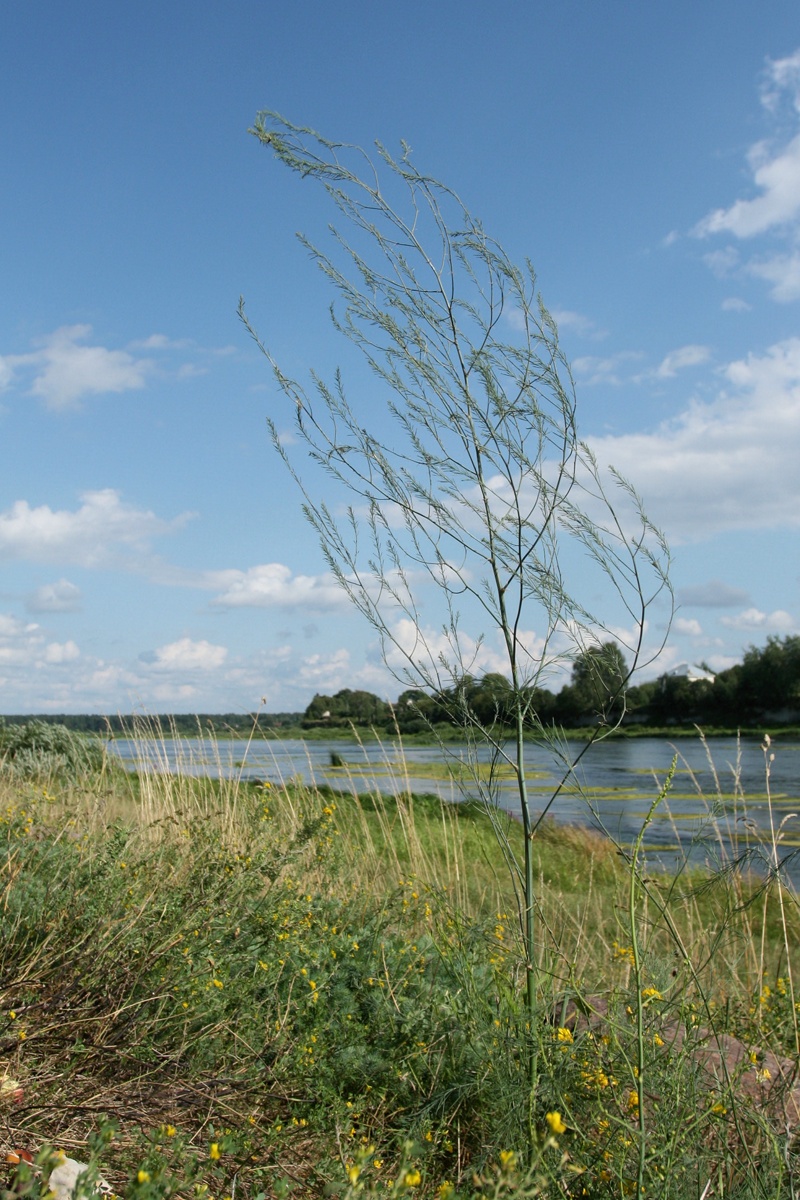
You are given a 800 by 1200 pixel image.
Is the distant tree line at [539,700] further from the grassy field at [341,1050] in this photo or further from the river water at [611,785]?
the grassy field at [341,1050]

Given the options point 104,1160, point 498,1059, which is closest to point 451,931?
point 498,1059

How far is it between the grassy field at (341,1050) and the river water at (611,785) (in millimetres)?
358

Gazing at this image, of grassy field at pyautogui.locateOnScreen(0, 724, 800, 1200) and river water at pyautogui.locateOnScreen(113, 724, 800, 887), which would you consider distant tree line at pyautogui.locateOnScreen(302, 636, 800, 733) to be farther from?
grassy field at pyautogui.locateOnScreen(0, 724, 800, 1200)

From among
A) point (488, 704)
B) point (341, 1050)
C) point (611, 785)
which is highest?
point (488, 704)

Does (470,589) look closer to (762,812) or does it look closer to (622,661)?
(622,661)

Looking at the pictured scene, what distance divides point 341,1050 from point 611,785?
1929 centimetres

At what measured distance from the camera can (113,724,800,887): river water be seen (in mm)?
2883

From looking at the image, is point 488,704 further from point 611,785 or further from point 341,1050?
point 611,785

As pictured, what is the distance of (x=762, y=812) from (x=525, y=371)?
15596mm

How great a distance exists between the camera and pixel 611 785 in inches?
830

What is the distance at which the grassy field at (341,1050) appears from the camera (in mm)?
2082

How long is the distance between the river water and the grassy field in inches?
14.1

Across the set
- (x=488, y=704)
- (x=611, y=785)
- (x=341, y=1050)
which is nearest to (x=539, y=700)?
(x=488, y=704)

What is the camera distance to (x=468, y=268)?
2953 mm
